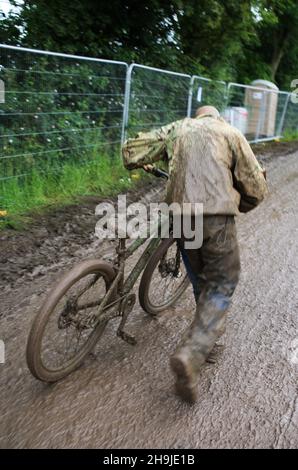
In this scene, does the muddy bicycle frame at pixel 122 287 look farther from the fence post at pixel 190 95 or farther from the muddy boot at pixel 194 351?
the fence post at pixel 190 95

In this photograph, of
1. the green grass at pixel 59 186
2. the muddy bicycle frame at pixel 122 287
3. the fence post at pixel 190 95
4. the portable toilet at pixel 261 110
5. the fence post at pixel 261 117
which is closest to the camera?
the muddy bicycle frame at pixel 122 287

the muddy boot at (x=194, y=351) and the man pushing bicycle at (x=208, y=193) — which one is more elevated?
the man pushing bicycle at (x=208, y=193)

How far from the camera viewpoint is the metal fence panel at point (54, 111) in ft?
18.8

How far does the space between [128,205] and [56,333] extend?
133 inches

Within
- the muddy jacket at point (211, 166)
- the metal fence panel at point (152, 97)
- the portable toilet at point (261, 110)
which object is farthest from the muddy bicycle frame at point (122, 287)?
the portable toilet at point (261, 110)

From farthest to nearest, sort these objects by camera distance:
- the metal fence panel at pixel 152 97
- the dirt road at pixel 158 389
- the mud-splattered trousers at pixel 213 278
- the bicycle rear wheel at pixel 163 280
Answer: the metal fence panel at pixel 152 97, the bicycle rear wheel at pixel 163 280, the mud-splattered trousers at pixel 213 278, the dirt road at pixel 158 389

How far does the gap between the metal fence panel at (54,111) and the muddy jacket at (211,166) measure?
3.28m

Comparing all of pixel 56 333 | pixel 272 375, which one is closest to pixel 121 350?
pixel 56 333

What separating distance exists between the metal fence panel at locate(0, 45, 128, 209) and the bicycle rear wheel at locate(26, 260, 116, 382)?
2.83 m

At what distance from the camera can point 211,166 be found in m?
2.84

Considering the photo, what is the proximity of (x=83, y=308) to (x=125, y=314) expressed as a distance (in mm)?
351

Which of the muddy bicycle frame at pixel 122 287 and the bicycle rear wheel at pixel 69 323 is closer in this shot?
the bicycle rear wheel at pixel 69 323

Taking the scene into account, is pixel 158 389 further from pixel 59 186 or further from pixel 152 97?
pixel 152 97

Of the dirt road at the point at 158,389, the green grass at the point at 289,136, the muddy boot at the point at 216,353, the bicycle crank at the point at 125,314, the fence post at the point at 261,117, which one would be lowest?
the dirt road at the point at 158,389
